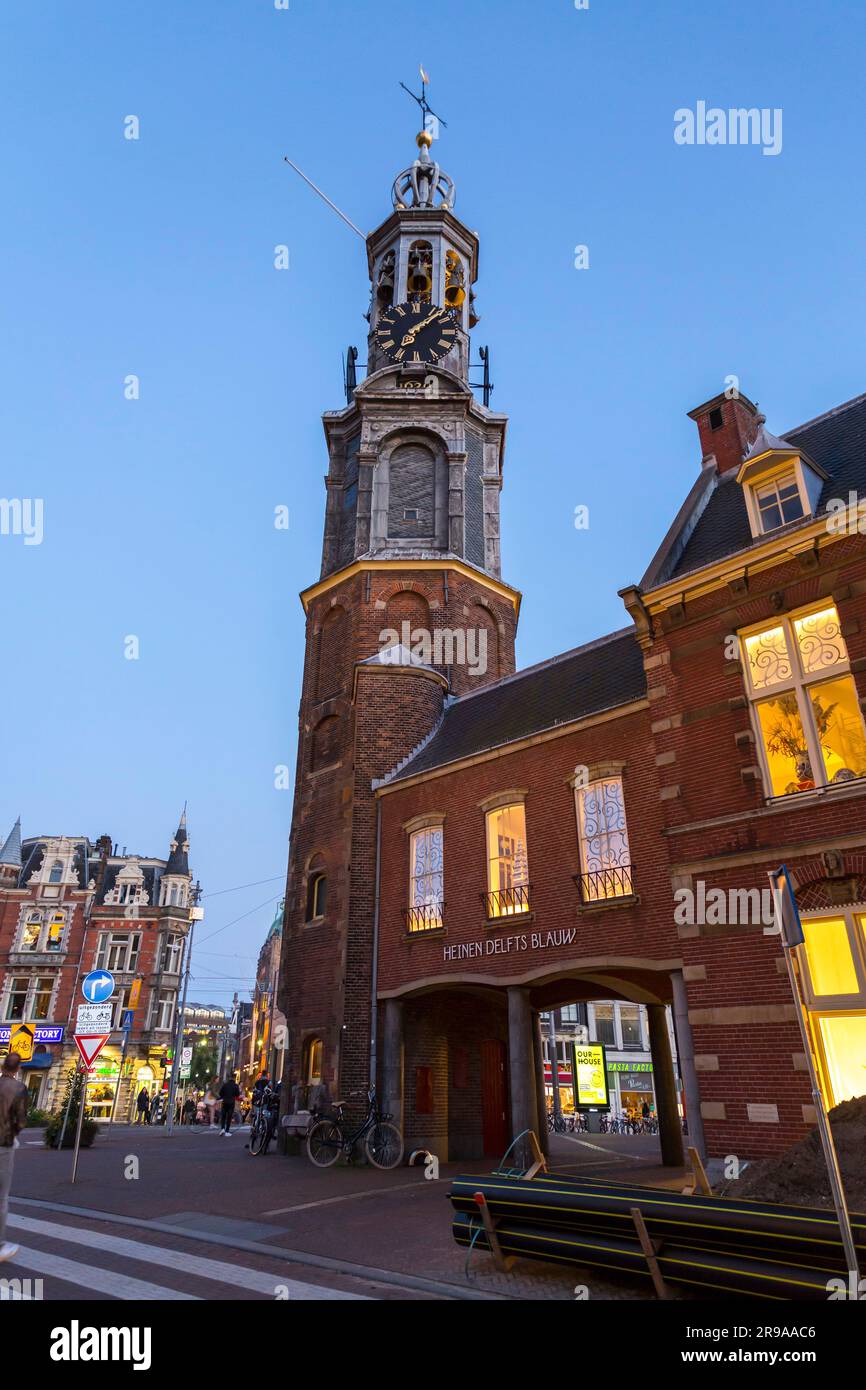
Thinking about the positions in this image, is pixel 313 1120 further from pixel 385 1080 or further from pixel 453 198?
pixel 453 198

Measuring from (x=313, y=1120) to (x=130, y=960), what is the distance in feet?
116

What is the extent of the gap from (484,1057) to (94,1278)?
14.8 meters

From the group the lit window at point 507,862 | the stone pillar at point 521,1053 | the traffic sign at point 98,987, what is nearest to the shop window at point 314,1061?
the stone pillar at point 521,1053

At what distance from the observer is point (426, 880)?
1920 cm

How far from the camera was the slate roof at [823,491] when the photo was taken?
509 inches

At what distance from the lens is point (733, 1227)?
5785 millimetres

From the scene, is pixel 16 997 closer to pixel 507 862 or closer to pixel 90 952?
pixel 90 952

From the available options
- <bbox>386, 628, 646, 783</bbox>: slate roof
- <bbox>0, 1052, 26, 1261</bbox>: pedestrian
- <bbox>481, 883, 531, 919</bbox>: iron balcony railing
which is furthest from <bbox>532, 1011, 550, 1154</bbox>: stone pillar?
<bbox>0, 1052, 26, 1261</bbox>: pedestrian

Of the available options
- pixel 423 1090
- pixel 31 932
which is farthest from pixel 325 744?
pixel 31 932

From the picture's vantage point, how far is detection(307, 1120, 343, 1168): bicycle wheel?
685 inches

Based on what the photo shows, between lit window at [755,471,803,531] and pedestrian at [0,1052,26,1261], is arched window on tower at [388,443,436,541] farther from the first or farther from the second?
pedestrian at [0,1052,26,1261]

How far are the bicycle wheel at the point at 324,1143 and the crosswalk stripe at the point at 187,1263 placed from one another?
790cm

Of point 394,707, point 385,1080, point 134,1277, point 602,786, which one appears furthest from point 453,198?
point 134,1277

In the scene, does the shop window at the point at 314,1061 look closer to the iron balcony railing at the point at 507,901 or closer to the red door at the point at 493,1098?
the red door at the point at 493,1098
